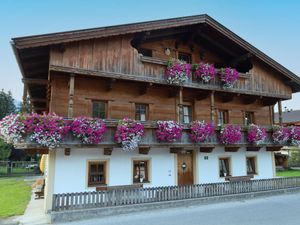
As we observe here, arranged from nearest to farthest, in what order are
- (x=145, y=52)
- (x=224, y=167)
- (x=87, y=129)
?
1. (x=87, y=129)
2. (x=145, y=52)
3. (x=224, y=167)

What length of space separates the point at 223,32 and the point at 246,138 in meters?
6.65

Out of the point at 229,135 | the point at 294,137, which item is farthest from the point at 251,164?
the point at 229,135

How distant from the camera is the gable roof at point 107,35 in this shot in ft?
38.7

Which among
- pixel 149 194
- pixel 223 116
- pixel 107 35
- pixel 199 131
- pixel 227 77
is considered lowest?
pixel 149 194

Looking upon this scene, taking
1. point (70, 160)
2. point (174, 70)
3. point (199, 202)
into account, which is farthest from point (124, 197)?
point (174, 70)

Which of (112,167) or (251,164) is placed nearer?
(112,167)

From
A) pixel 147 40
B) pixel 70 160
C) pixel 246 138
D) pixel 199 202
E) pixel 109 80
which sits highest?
pixel 147 40

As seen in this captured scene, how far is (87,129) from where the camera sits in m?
11.4

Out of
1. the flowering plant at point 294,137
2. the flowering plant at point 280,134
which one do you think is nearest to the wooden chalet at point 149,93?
the flowering plant at point 280,134

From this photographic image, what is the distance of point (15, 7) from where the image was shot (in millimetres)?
14383

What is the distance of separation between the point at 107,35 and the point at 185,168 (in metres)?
8.70

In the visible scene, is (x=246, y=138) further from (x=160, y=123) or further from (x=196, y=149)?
(x=160, y=123)

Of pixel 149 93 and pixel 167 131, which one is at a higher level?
pixel 149 93

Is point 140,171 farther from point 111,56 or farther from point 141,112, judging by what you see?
point 111,56
